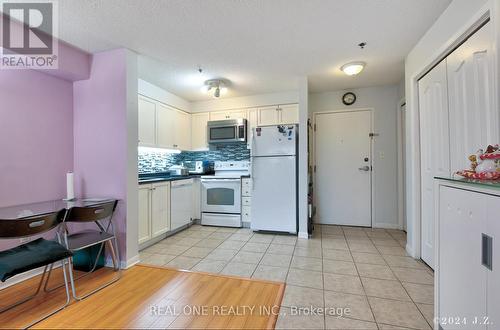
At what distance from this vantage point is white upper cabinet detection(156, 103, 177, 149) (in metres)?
3.54

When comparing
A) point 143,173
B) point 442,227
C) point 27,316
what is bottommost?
point 27,316

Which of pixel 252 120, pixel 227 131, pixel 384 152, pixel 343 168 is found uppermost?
pixel 252 120

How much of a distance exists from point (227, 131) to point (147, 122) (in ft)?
4.34

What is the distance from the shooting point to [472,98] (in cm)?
158

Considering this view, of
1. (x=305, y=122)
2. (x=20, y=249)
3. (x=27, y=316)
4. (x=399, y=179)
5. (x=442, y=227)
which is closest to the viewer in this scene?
(x=442, y=227)

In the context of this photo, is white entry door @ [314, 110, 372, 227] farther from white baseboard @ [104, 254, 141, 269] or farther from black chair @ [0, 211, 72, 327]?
black chair @ [0, 211, 72, 327]

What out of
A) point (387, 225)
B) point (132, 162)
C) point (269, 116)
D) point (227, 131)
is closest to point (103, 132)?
point (132, 162)

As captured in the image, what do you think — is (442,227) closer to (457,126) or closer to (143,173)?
(457,126)

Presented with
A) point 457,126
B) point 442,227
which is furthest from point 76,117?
point 457,126

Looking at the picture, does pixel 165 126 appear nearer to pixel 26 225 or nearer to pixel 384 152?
pixel 26 225

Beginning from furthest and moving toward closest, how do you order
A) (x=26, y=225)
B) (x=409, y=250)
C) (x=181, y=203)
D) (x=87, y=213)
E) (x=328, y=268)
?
(x=181, y=203) < (x=409, y=250) < (x=328, y=268) < (x=87, y=213) < (x=26, y=225)

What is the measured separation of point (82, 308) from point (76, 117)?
194 cm

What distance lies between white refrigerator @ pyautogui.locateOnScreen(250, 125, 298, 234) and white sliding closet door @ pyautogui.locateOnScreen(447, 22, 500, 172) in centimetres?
184

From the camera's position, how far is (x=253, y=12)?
5.93 feet
